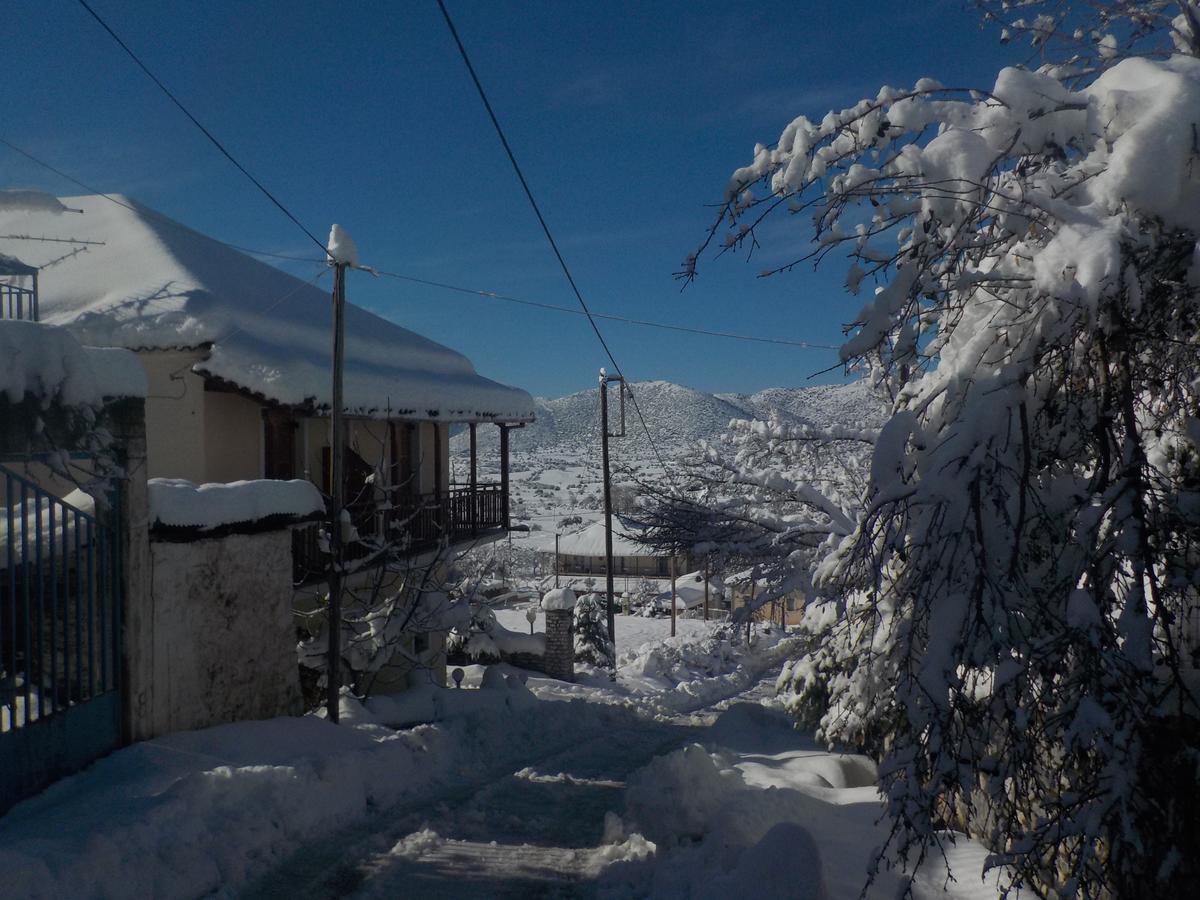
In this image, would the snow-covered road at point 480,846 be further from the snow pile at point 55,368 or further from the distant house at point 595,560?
the distant house at point 595,560

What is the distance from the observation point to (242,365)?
34.0ft

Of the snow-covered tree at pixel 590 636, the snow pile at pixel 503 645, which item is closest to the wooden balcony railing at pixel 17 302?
the snow pile at pixel 503 645

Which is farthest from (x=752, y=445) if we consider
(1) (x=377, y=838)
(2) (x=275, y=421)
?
(1) (x=377, y=838)

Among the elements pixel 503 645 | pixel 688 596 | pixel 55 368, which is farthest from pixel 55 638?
pixel 688 596

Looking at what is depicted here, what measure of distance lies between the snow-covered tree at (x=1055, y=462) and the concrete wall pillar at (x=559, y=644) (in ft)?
61.8

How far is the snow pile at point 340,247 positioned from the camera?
9875mm

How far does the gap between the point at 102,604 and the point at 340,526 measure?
11.2 ft

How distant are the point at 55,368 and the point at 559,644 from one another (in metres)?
17.5

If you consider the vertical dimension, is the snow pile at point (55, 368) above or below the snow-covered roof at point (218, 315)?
below

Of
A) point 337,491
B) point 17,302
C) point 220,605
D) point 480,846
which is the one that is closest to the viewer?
point 480,846

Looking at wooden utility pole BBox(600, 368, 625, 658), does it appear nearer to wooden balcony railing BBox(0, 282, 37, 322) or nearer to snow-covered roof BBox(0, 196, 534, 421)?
snow-covered roof BBox(0, 196, 534, 421)

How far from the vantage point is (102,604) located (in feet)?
20.9

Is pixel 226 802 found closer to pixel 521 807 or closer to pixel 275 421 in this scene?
pixel 521 807

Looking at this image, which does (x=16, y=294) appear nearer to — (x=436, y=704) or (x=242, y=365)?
(x=242, y=365)
